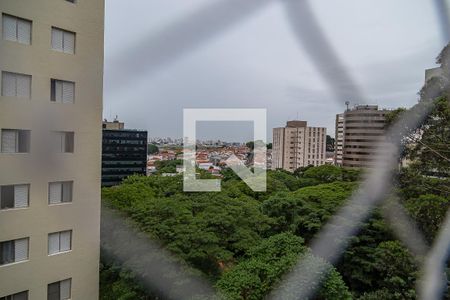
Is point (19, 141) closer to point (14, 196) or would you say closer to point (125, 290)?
point (14, 196)

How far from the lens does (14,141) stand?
8.62ft

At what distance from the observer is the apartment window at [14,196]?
2.64 meters

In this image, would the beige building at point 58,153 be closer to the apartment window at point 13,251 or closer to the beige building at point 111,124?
the apartment window at point 13,251

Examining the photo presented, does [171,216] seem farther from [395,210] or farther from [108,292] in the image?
[395,210]

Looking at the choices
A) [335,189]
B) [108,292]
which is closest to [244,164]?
[335,189]

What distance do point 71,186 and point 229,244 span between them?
1658 millimetres

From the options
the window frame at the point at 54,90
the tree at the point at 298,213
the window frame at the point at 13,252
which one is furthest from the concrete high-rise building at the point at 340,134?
the window frame at the point at 13,252

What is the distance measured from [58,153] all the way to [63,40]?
114 cm

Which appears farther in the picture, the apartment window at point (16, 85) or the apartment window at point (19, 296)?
the apartment window at point (19, 296)

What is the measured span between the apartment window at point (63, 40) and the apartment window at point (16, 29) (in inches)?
8.3

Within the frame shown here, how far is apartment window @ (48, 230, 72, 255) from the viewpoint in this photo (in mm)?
2941

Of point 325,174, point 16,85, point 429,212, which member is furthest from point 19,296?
point 325,174

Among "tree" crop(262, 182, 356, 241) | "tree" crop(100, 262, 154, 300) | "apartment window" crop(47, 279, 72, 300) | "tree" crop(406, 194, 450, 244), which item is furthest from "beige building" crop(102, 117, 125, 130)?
"tree" crop(406, 194, 450, 244)

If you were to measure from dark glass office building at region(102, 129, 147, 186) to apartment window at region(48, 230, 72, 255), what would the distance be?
3.67 metres
